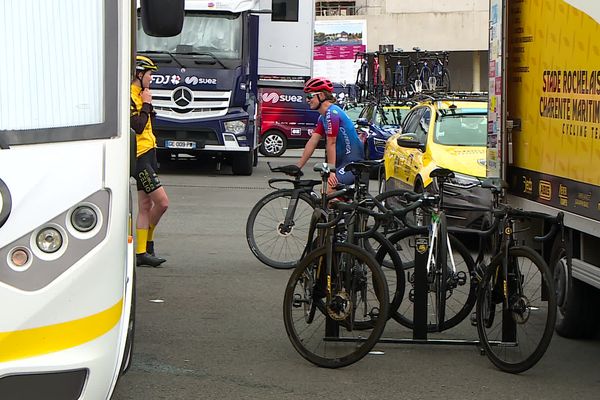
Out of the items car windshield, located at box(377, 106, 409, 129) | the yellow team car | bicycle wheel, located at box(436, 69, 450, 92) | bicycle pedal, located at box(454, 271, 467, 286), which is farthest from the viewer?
bicycle wheel, located at box(436, 69, 450, 92)

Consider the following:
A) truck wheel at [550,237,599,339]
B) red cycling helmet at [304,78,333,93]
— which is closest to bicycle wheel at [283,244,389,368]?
truck wheel at [550,237,599,339]

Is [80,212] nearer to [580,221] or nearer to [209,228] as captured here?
[580,221]

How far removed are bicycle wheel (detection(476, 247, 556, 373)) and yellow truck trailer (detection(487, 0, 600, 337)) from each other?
0.33 m

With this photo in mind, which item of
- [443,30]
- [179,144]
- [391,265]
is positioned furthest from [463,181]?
[443,30]

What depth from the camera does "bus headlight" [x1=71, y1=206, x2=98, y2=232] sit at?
4137 millimetres

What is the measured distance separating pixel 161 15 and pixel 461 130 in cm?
862

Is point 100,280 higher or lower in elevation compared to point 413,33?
lower

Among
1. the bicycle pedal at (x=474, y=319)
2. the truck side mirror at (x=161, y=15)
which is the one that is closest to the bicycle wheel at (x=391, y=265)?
the bicycle pedal at (x=474, y=319)

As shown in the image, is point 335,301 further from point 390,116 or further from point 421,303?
point 390,116

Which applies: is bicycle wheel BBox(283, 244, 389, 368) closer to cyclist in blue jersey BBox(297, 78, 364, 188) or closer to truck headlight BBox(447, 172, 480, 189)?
cyclist in blue jersey BBox(297, 78, 364, 188)

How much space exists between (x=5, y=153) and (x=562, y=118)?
395 centimetres

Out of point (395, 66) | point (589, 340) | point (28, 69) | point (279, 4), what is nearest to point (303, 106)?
point (395, 66)

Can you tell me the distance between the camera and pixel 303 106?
2880cm

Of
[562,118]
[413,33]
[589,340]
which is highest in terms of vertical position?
[413,33]
